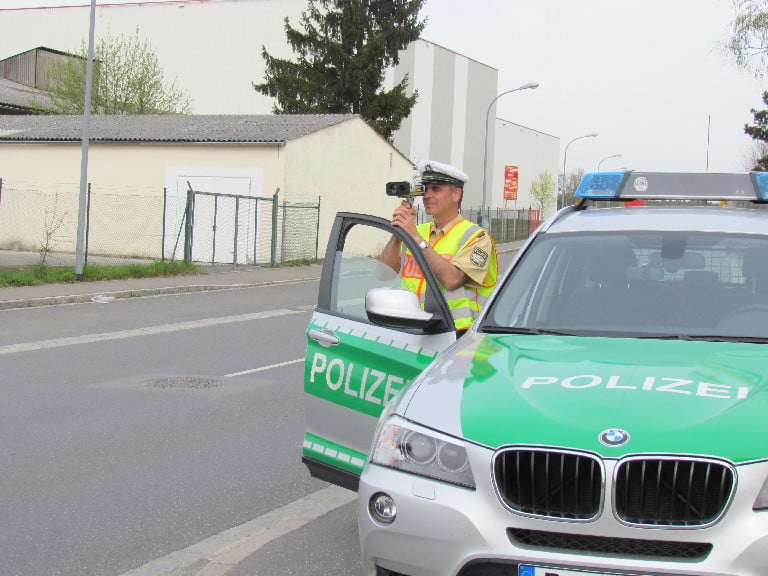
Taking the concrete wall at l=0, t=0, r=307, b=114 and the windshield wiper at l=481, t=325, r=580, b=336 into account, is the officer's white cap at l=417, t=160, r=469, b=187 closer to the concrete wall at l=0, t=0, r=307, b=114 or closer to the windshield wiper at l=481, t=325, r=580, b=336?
the windshield wiper at l=481, t=325, r=580, b=336

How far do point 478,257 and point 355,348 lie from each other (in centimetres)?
84

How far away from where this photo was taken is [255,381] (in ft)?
34.1

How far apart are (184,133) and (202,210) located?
4245 mm

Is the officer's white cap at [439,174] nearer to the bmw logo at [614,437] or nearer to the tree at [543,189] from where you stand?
the bmw logo at [614,437]

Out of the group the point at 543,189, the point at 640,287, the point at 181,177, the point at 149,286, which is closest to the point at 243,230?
the point at 181,177

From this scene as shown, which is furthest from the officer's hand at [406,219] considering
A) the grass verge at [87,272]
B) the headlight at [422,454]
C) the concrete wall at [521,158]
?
the concrete wall at [521,158]

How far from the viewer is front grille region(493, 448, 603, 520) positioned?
3.08m

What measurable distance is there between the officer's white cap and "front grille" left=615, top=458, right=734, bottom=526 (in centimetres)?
267

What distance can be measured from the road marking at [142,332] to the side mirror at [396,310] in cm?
889

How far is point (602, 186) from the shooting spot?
5387 millimetres

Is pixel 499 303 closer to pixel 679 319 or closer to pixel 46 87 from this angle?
pixel 679 319

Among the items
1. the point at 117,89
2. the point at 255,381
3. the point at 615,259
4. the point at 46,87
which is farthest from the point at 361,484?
the point at 46,87

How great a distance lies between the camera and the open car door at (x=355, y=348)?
171 inches

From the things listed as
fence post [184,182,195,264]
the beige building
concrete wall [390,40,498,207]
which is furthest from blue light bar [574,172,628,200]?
concrete wall [390,40,498,207]
